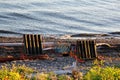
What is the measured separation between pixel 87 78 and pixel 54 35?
65.9ft

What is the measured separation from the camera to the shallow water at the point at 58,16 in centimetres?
3509

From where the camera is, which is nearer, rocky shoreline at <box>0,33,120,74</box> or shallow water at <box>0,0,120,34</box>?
rocky shoreline at <box>0,33,120,74</box>

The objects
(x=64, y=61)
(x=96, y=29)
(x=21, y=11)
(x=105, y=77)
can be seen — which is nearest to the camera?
(x=105, y=77)

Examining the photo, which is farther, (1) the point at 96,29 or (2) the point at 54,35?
(1) the point at 96,29

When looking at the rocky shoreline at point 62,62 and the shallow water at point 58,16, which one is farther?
the shallow water at point 58,16

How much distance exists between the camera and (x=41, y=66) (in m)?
18.8

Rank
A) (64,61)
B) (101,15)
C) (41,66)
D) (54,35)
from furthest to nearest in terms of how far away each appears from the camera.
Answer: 1. (101,15)
2. (54,35)
3. (64,61)
4. (41,66)

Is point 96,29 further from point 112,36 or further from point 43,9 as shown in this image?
point 43,9

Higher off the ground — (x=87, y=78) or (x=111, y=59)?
(x=87, y=78)

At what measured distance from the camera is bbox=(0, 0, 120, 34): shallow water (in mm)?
35094

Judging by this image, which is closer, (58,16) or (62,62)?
(62,62)

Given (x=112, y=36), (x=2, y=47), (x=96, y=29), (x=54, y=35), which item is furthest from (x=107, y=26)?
(x=2, y=47)

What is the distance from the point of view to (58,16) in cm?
4203

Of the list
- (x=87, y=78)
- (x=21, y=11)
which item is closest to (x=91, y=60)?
(x=87, y=78)
